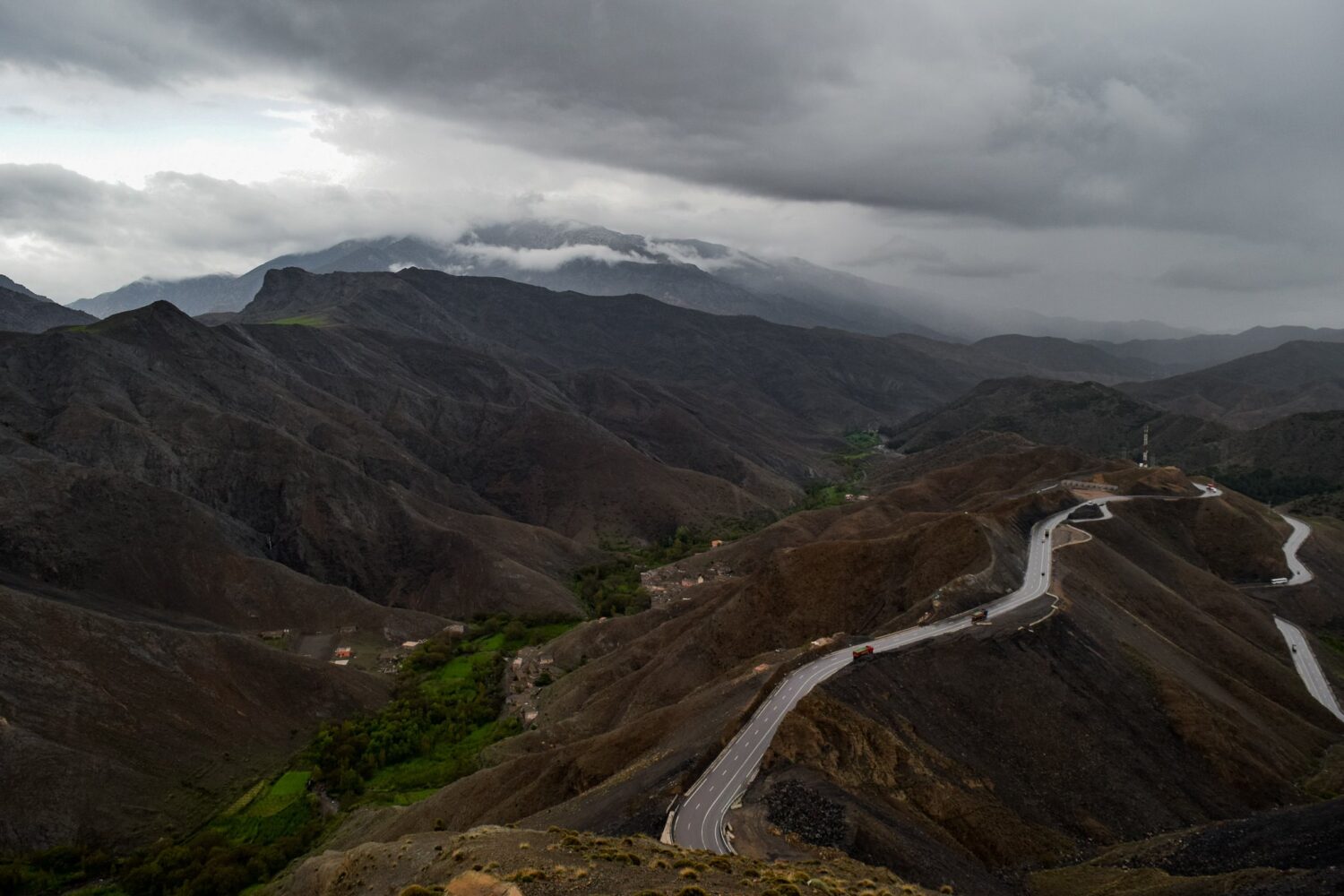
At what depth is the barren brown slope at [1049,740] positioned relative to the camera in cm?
4172

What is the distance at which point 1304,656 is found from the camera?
260 feet

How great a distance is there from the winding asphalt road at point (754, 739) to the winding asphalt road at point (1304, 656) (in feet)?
80.6

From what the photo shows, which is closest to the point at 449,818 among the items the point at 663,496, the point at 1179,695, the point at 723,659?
the point at 723,659

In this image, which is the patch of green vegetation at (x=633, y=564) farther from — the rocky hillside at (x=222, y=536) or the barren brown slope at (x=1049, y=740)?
the barren brown slope at (x=1049, y=740)

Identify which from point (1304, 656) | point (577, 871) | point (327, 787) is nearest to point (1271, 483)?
point (1304, 656)

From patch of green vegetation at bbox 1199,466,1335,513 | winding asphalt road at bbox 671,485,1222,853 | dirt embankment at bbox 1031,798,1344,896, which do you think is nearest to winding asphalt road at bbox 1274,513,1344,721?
winding asphalt road at bbox 671,485,1222,853

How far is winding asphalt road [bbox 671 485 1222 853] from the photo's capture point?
129ft

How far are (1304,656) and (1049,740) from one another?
46.9 meters

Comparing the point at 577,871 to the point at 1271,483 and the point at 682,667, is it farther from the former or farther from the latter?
the point at 1271,483

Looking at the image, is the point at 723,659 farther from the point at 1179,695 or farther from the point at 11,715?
the point at 11,715

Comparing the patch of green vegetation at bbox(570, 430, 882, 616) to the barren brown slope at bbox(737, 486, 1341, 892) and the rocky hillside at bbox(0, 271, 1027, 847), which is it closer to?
the rocky hillside at bbox(0, 271, 1027, 847)

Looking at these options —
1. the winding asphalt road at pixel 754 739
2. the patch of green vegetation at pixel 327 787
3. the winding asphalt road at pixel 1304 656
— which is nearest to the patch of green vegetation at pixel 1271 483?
the winding asphalt road at pixel 1304 656

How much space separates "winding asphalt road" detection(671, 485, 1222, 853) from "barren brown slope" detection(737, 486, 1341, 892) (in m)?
1.79

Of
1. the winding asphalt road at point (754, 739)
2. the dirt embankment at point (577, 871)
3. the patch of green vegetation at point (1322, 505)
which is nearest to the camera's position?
the dirt embankment at point (577, 871)
